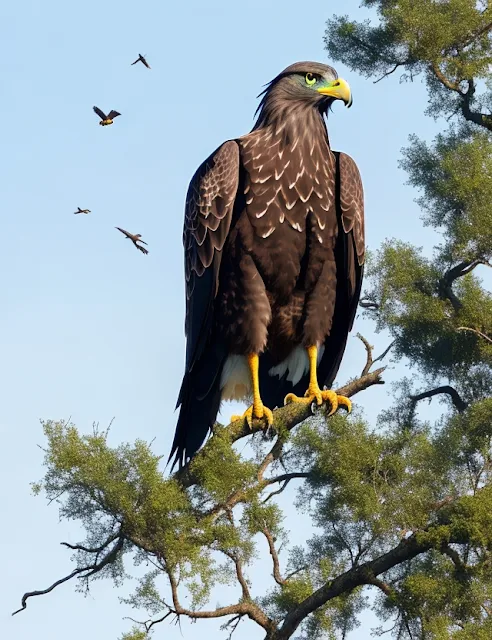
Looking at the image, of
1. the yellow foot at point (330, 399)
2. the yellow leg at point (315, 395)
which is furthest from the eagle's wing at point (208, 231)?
the yellow foot at point (330, 399)

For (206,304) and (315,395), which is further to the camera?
(206,304)

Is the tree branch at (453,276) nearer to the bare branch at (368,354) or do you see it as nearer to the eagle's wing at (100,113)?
the bare branch at (368,354)

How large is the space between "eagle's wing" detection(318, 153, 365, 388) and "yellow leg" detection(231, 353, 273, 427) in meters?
0.85

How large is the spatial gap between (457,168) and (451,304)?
130 inches

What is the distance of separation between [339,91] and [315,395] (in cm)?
264

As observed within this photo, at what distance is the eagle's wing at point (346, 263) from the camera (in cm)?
1013

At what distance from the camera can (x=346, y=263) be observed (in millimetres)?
10148

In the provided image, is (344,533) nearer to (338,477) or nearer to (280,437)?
(338,477)

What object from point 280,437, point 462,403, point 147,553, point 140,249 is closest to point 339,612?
point 147,553

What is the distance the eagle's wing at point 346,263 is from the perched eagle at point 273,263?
11 millimetres

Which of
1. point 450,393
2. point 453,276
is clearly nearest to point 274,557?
point 450,393

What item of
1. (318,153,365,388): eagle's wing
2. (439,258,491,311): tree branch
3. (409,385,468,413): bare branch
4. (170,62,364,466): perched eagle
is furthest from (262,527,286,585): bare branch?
(170,62,364,466): perched eagle

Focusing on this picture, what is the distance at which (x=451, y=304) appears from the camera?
29.1 meters

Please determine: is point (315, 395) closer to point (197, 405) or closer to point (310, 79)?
point (197, 405)
